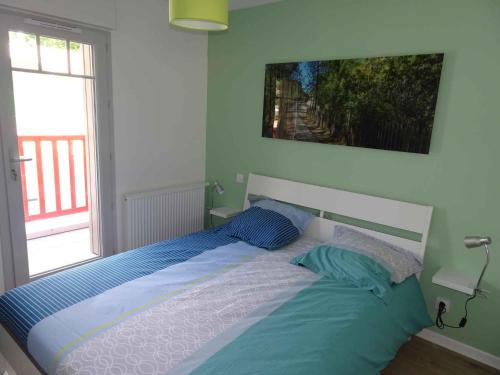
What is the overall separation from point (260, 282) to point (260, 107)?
5.96ft

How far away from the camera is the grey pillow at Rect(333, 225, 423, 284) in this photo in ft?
7.57

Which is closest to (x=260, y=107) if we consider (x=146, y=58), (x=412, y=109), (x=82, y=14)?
(x=146, y=58)

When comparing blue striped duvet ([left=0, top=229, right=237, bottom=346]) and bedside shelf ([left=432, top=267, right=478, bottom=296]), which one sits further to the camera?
bedside shelf ([left=432, top=267, right=478, bottom=296])

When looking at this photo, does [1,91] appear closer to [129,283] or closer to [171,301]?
[129,283]

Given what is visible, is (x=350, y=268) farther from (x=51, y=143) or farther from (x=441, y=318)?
(x=51, y=143)

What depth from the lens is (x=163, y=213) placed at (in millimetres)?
3471

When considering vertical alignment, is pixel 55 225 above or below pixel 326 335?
below

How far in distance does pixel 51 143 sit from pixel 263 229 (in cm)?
294

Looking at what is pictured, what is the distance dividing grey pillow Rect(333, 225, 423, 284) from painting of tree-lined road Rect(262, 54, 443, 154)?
2.36 feet

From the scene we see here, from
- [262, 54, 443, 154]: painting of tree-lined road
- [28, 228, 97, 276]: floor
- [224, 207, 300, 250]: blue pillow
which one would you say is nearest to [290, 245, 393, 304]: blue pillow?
[224, 207, 300, 250]: blue pillow

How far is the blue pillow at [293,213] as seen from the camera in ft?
9.78

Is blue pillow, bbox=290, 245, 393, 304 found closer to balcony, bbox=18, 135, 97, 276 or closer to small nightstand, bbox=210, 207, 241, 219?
small nightstand, bbox=210, 207, 241, 219

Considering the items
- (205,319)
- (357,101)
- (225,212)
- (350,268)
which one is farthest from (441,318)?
(225,212)

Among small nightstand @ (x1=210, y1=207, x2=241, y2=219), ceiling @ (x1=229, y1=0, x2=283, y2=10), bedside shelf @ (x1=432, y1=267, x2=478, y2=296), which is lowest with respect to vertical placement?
bedside shelf @ (x1=432, y1=267, x2=478, y2=296)
